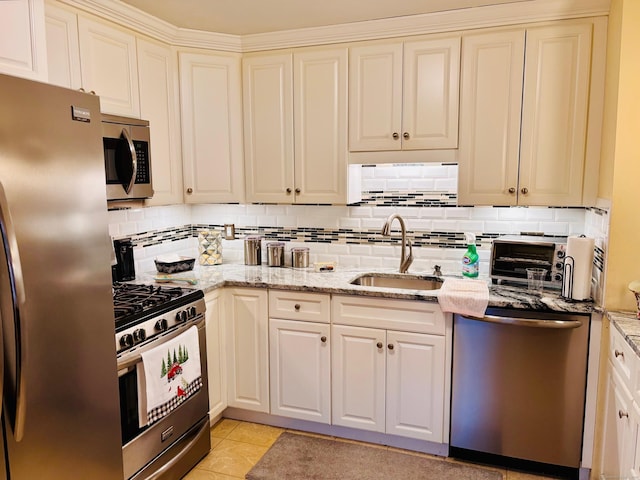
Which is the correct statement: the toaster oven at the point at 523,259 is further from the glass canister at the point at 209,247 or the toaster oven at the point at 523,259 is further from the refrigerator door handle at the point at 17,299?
the refrigerator door handle at the point at 17,299

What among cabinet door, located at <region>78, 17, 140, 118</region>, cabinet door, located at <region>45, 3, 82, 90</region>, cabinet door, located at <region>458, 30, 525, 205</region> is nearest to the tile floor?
cabinet door, located at <region>458, 30, 525, 205</region>

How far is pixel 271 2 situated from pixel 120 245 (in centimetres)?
165

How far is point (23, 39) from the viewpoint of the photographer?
1.69m

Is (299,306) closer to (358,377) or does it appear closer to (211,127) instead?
(358,377)

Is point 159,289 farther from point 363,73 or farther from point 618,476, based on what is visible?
point 618,476

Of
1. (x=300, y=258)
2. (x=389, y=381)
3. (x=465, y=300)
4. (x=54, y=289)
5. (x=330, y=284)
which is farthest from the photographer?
(x=300, y=258)

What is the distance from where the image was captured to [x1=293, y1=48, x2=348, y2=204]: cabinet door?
3012 mm

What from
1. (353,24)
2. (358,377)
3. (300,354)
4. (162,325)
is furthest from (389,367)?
(353,24)

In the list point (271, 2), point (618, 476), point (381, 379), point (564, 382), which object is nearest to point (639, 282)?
point (564, 382)

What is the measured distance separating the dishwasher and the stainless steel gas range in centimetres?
139

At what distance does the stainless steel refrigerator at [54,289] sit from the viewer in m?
1.46

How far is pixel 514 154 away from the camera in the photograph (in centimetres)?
271

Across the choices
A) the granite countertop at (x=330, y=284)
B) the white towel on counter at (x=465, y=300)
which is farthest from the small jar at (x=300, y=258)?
the white towel on counter at (x=465, y=300)

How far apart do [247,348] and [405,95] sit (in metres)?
1.81
